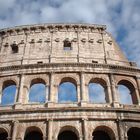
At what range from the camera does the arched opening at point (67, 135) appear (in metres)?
18.5

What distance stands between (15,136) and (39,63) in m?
6.04

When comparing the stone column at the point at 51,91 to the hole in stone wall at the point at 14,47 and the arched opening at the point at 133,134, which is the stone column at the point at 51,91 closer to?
the hole in stone wall at the point at 14,47

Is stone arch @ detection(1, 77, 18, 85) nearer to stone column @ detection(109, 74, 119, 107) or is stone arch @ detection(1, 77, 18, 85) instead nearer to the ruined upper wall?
the ruined upper wall

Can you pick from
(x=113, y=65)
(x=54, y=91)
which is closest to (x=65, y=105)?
(x=54, y=91)

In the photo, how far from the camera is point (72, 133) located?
1861 cm

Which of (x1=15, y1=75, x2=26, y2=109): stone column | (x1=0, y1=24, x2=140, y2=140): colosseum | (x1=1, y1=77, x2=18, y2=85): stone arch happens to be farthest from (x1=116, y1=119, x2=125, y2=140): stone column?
(x1=1, y1=77, x2=18, y2=85): stone arch

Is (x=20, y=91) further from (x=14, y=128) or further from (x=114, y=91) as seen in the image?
(x=114, y=91)

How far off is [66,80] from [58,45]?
3450 millimetres

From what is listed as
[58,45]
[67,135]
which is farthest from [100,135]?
[58,45]

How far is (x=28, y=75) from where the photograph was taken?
20938 millimetres

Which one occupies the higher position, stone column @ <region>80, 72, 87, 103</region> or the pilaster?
stone column @ <region>80, 72, 87, 103</region>

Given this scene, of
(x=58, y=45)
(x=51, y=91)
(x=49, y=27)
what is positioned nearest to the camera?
(x=51, y=91)

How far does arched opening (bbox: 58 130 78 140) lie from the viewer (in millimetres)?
18453

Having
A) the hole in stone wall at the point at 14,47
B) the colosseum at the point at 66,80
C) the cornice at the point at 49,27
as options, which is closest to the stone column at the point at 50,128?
the colosseum at the point at 66,80
